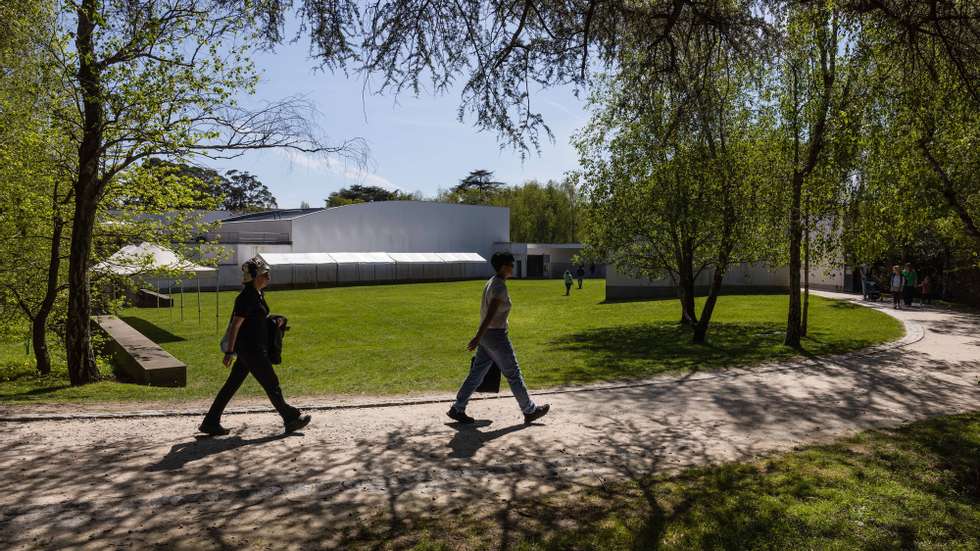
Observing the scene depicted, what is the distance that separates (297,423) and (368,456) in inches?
45.5

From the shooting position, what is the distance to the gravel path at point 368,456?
3920 millimetres

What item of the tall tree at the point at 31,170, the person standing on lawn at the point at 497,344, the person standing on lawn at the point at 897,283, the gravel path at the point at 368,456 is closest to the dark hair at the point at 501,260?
the person standing on lawn at the point at 497,344

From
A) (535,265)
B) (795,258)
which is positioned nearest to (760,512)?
(795,258)

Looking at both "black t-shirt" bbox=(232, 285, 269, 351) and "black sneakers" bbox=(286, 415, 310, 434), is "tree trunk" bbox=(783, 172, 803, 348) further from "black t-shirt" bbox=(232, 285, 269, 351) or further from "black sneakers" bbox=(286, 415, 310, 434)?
"black t-shirt" bbox=(232, 285, 269, 351)

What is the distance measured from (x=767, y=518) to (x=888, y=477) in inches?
60.6

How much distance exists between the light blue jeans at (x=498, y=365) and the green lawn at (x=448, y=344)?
7.82ft

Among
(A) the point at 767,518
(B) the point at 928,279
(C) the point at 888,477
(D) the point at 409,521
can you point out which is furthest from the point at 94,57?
(B) the point at 928,279

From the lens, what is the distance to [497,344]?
251 inches

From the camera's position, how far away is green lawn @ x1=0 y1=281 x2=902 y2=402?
9.59 meters

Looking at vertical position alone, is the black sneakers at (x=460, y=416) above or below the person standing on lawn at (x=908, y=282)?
below

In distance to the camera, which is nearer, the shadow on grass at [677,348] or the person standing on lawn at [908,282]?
the shadow on grass at [677,348]

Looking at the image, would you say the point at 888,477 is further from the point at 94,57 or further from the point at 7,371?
the point at 7,371

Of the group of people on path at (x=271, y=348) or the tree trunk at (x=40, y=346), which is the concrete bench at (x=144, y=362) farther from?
the group of people on path at (x=271, y=348)

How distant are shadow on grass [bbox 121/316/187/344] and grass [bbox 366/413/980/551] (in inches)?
623
